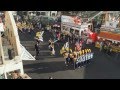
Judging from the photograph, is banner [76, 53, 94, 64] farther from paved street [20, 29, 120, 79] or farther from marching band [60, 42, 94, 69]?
paved street [20, 29, 120, 79]

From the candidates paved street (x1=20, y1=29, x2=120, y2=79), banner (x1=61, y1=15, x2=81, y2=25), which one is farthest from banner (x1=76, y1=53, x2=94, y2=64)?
banner (x1=61, y1=15, x2=81, y2=25)

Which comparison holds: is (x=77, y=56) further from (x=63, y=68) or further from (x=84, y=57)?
(x=63, y=68)

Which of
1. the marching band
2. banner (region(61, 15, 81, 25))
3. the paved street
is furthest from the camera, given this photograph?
banner (region(61, 15, 81, 25))

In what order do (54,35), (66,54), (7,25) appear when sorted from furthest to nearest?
(54,35), (66,54), (7,25)

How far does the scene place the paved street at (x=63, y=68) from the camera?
7453 mm

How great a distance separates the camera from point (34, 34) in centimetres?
845

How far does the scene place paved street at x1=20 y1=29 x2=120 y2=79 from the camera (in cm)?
745

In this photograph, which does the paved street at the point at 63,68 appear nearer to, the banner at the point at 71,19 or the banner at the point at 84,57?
the banner at the point at 84,57

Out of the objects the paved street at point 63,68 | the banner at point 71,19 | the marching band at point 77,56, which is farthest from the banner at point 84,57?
the banner at point 71,19

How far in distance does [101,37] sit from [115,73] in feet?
7.04

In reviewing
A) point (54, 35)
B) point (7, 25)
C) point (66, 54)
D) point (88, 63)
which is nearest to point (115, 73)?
point (88, 63)
